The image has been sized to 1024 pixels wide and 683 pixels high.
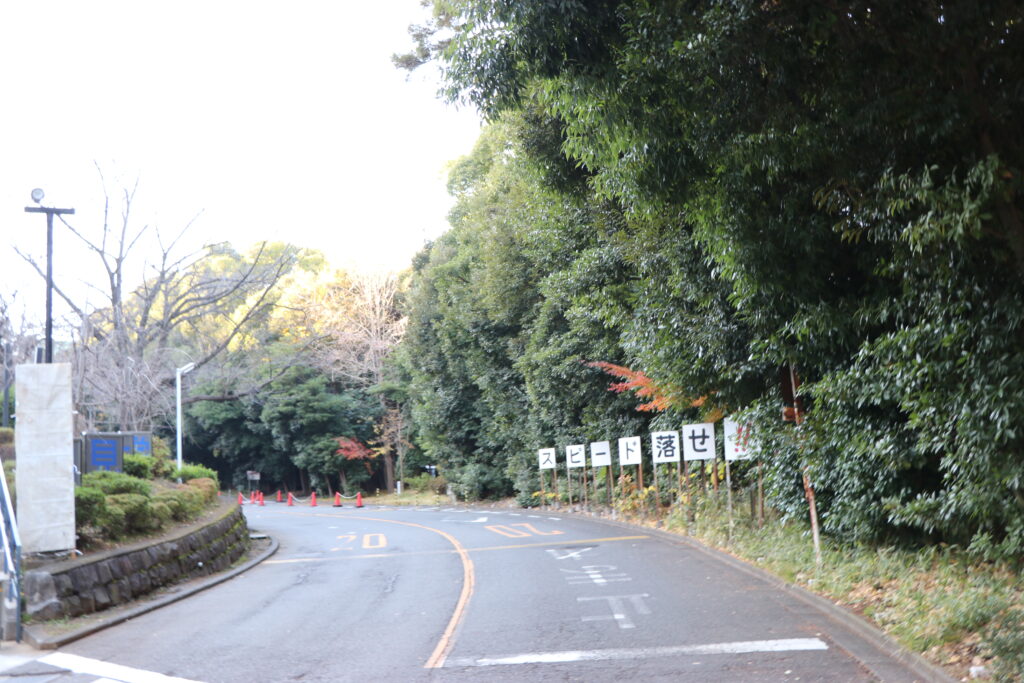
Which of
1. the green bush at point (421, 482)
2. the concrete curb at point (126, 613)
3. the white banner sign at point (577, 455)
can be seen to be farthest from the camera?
the green bush at point (421, 482)

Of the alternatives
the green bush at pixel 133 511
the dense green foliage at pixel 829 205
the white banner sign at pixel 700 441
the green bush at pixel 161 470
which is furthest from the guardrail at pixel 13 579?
the green bush at pixel 161 470

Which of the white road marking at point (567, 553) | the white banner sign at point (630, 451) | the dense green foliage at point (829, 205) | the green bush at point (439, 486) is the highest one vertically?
the dense green foliage at point (829, 205)

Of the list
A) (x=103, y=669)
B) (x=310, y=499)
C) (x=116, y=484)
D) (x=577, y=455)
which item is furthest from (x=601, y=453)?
(x=310, y=499)

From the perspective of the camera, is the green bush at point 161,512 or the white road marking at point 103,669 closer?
the white road marking at point 103,669

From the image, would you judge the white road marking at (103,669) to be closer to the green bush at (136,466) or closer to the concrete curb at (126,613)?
the concrete curb at (126,613)

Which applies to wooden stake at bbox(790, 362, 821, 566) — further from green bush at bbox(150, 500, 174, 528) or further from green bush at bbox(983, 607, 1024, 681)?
green bush at bbox(150, 500, 174, 528)

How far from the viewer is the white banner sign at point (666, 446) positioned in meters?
22.0

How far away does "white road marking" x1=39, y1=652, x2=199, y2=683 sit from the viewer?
8.26m

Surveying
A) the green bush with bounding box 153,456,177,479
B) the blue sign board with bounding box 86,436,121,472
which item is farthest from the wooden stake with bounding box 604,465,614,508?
the blue sign board with bounding box 86,436,121,472

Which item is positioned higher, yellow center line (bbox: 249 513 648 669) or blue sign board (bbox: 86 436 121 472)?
blue sign board (bbox: 86 436 121 472)

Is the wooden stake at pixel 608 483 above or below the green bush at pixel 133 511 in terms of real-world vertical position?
below

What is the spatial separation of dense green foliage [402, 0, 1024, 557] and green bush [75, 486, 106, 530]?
26.4 feet

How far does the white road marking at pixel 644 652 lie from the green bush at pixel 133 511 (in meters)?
7.99

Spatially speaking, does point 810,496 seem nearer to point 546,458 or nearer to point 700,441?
point 700,441
